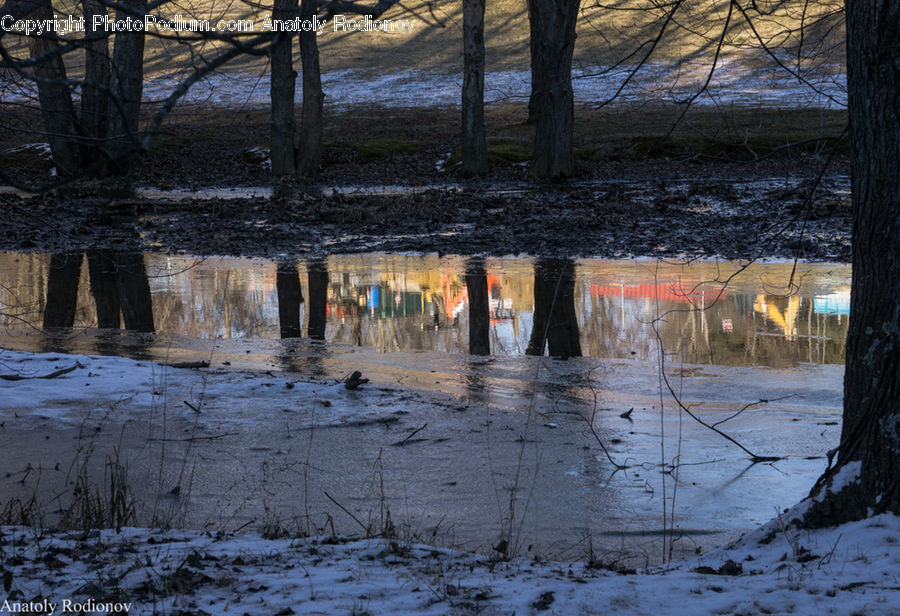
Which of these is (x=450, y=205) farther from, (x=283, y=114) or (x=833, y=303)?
(x=283, y=114)

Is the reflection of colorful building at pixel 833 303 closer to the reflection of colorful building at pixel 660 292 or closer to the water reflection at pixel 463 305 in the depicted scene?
the water reflection at pixel 463 305

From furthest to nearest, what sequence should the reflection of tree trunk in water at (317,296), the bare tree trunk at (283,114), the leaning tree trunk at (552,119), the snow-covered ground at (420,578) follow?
the bare tree trunk at (283,114) < the leaning tree trunk at (552,119) < the reflection of tree trunk in water at (317,296) < the snow-covered ground at (420,578)

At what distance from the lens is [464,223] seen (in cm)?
1577

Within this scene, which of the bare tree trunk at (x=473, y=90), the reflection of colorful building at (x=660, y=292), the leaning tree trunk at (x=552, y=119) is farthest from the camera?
the bare tree trunk at (x=473, y=90)

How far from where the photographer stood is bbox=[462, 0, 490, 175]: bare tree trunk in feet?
75.6

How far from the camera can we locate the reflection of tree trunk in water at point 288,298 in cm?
909

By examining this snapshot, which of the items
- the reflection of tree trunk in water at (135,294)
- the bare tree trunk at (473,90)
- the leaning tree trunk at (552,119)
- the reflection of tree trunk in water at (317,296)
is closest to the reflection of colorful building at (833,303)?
the reflection of tree trunk in water at (317,296)

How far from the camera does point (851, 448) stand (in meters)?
3.90

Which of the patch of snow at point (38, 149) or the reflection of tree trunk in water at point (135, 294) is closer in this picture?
the reflection of tree trunk in water at point (135, 294)

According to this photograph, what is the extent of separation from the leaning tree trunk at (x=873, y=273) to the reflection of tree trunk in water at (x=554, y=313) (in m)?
3.10

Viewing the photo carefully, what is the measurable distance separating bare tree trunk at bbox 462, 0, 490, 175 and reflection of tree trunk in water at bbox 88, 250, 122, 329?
12.6 metres

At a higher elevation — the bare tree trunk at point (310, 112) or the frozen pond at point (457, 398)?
the bare tree trunk at point (310, 112)

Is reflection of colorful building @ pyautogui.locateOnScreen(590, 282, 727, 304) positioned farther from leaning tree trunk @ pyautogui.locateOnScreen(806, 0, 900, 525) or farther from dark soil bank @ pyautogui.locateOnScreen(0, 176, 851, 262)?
leaning tree trunk @ pyautogui.locateOnScreen(806, 0, 900, 525)

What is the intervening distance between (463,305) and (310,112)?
56.2 feet
